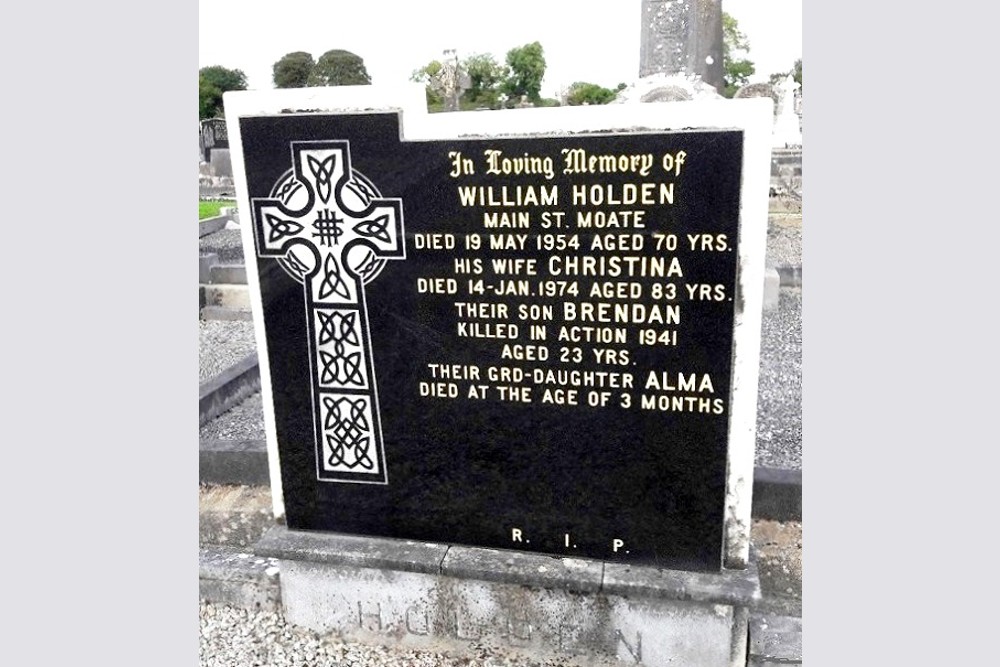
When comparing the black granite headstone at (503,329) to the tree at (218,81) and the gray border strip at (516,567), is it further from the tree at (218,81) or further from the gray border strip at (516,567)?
the tree at (218,81)

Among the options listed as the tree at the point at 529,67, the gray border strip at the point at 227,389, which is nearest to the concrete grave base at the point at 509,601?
the gray border strip at the point at 227,389

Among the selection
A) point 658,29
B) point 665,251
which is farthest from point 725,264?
point 658,29

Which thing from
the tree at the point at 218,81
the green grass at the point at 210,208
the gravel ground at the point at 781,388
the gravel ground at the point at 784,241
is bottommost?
the gravel ground at the point at 781,388

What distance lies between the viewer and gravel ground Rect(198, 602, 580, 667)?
12.4 feet

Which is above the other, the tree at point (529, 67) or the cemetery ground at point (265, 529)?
the tree at point (529, 67)

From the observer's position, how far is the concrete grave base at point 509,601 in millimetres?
3516

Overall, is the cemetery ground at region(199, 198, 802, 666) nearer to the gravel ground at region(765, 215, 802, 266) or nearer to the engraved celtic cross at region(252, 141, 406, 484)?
the engraved celtic cross at region(252, 141, 406, 484)

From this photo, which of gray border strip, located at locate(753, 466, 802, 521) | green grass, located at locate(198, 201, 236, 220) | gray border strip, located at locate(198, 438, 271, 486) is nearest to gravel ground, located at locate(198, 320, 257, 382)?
gray border strip, located at locate(198, 438, 271, 486)

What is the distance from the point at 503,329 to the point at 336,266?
852 millimetres

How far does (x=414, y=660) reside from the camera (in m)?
3.81

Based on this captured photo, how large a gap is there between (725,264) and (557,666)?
2.06m

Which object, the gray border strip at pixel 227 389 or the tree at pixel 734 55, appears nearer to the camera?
the gray border strip at pixel 227 389

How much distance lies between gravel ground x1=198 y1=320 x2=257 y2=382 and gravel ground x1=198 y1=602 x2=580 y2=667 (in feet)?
12.5

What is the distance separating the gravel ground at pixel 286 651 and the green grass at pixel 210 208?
13479 mm
